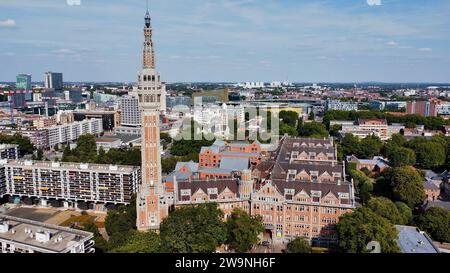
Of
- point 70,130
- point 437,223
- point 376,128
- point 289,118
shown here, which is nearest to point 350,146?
point 376,128

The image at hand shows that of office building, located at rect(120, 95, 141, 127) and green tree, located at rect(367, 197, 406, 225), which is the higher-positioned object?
office building, located at rect(120, 95, 141, 127)

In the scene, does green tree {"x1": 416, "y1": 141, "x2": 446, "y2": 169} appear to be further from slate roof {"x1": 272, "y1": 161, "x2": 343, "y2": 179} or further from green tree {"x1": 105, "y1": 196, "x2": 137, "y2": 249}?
green tree {"x1": 105, "y1": 196, "x2": 137, "y2": 249}

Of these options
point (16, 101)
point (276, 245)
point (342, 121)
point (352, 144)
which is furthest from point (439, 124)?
point (16, 101)

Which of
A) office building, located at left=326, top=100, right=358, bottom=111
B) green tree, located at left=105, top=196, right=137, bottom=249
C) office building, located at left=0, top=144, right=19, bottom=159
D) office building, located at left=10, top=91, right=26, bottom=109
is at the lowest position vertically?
green tree, located at left=105, top=196, right=137, bottom=249

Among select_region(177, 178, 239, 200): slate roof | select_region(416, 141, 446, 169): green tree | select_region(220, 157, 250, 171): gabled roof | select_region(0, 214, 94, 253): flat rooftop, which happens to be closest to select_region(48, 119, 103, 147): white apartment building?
select_region(220, 157, 250, 171): gabled roof

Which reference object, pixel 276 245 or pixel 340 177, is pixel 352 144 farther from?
pixel 276 245

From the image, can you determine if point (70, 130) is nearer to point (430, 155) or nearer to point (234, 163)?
point (234, 163)
